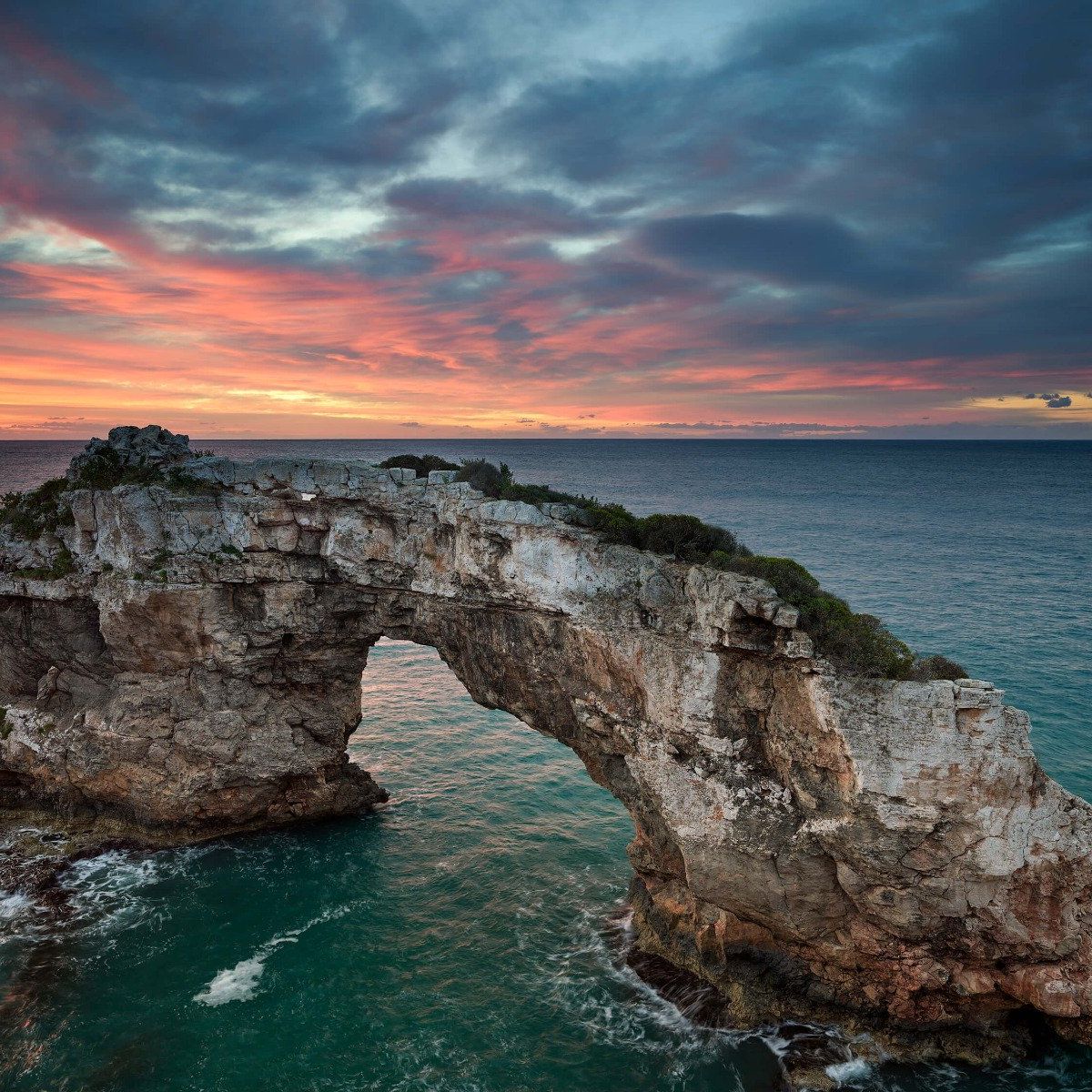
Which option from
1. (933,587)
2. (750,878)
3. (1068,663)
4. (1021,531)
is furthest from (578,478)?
(750,878)

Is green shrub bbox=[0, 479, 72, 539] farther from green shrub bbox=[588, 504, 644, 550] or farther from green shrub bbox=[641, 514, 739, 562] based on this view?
green shrub bbox=[641, 514, 739, 562]

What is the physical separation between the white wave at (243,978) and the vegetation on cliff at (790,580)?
16250 mm

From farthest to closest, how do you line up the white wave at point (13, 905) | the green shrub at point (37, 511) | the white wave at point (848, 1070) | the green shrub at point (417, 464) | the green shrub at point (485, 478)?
1. the green shrub at point (37, 511)
2. the green shrub at point (417, 464)
3. the green shrub at point (485, 478)
4. the white wave at point (13, 905)
5. the white wave at point (848, 1070)

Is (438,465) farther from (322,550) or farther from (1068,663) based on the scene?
(1068,663)

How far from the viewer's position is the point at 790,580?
19.2 metres

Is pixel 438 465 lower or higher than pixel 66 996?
higher

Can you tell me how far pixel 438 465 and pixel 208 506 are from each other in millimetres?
8732

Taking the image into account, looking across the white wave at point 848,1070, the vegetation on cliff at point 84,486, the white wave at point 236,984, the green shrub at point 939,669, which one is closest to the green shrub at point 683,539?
the green shrub at point 939,669

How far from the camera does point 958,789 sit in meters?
17.0

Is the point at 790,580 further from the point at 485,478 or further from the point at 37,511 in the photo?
the point at 37,511

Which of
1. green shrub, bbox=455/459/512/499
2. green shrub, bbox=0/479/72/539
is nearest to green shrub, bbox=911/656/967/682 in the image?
green shrub, bbox=455/459/512/499

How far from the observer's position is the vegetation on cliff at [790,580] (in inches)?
699

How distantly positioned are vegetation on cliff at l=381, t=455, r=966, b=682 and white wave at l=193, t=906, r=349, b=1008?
16250mm

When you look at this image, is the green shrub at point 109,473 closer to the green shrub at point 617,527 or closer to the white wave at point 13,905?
the white wave at point 13,905
